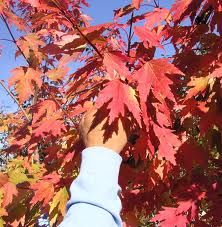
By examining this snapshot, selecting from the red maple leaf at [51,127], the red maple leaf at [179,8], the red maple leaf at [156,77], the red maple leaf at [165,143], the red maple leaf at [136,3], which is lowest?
the red maple leaf at [165,143]

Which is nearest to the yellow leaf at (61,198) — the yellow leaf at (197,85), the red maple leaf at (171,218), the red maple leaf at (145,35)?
the red maple leaf at (171,218)

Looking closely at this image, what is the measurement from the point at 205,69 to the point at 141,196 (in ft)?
2.49

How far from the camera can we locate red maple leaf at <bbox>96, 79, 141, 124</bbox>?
4.50 feet

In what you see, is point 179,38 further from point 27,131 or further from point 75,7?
point 75,7

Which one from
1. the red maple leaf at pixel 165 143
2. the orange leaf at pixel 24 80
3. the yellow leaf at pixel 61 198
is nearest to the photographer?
the red maple leaf at pixel 165 143

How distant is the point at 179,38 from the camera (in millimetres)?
2105

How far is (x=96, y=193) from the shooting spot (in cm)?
96

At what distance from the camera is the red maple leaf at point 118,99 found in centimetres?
137

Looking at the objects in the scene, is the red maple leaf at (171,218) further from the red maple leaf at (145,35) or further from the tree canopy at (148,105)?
the red maple leaf at (145,35)

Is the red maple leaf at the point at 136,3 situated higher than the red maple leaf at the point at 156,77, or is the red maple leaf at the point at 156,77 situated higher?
the red maple leaf at the point at 136,3

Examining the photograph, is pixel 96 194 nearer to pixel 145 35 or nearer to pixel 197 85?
pixel 145 35

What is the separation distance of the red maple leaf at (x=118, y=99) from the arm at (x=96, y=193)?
0.23 m

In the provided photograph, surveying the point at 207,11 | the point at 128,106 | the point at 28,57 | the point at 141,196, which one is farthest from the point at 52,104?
the point at 128,106

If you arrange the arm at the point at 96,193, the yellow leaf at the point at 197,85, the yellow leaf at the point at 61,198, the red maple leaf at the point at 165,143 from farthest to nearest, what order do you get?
the yellow leaf at the point at 61,198 < the yellow leaf at the point at 197,85 < the red maple leaf at the point at 165,143 < the arm at the point at 96,193
